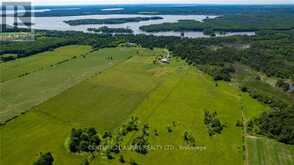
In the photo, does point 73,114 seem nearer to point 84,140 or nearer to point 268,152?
point 84,140

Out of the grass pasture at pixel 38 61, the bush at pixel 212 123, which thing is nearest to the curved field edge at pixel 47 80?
the grass pasture at pixel 38 61

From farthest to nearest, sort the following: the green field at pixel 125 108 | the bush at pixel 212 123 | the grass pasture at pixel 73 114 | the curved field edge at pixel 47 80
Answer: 1. the curved field edge at pixel 47 80
2. the bush at pixel 212 123
3. the grass pasture at pixel 73 114
4. the green field at pixel 125 108

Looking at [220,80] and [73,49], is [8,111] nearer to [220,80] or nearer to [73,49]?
[220,80]

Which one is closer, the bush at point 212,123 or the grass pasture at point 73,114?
the grass pasture at point 73,114

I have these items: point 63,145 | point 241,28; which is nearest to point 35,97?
point 63,145

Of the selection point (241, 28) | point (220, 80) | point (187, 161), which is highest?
point (241, 28)

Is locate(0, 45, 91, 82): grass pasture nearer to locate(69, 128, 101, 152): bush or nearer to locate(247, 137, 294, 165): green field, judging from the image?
locate(69, 128, 101, 152): bush

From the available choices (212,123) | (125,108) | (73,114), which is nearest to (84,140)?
(73,114)

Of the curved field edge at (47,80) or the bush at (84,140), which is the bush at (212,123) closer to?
the bush at (84,140)
